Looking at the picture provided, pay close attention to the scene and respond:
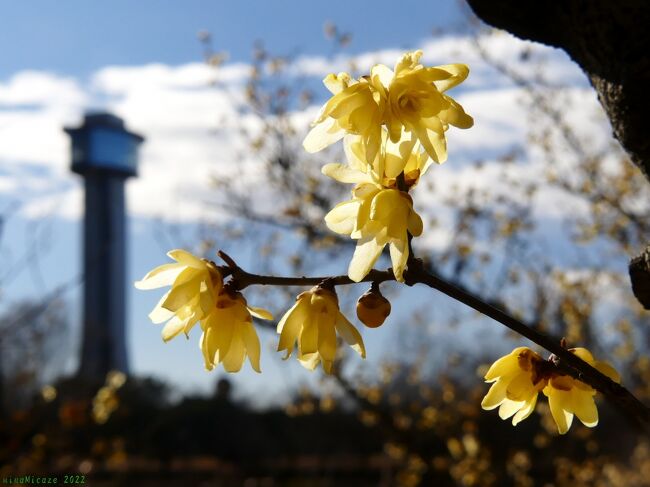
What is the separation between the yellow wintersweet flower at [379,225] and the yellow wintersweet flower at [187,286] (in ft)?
0.47

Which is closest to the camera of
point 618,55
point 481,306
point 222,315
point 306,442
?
point 481,306

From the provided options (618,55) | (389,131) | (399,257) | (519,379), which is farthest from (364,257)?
(618,55)

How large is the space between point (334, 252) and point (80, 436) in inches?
294

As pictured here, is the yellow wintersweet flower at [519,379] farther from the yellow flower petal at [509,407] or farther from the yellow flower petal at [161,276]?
the yellow flower petal at [161,276]

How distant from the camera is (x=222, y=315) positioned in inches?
34.2

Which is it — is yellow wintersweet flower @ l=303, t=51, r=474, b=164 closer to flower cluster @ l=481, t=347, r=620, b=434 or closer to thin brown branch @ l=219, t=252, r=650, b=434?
thin brown branch @ l=219, t=252, r=650, b=434

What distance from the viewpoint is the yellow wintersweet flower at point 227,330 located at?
86cm

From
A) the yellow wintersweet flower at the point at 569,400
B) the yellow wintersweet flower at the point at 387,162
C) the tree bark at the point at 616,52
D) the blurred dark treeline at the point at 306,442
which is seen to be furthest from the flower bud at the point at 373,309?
the blurred dark treeline at the point at 306,442

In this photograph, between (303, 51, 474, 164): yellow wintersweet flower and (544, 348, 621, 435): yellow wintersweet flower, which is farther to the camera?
(544, 348, 621, 435): yellow wintersweet flower

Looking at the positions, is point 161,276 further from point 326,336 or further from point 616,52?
point 616,52

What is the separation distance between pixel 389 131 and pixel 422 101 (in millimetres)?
46

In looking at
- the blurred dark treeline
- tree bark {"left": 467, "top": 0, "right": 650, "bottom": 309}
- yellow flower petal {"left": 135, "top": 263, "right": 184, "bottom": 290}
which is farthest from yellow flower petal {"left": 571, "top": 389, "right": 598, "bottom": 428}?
the blurred dark treeline

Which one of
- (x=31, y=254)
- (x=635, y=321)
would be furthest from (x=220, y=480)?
(x=31, y=254)

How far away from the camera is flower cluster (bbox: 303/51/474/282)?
819mm
